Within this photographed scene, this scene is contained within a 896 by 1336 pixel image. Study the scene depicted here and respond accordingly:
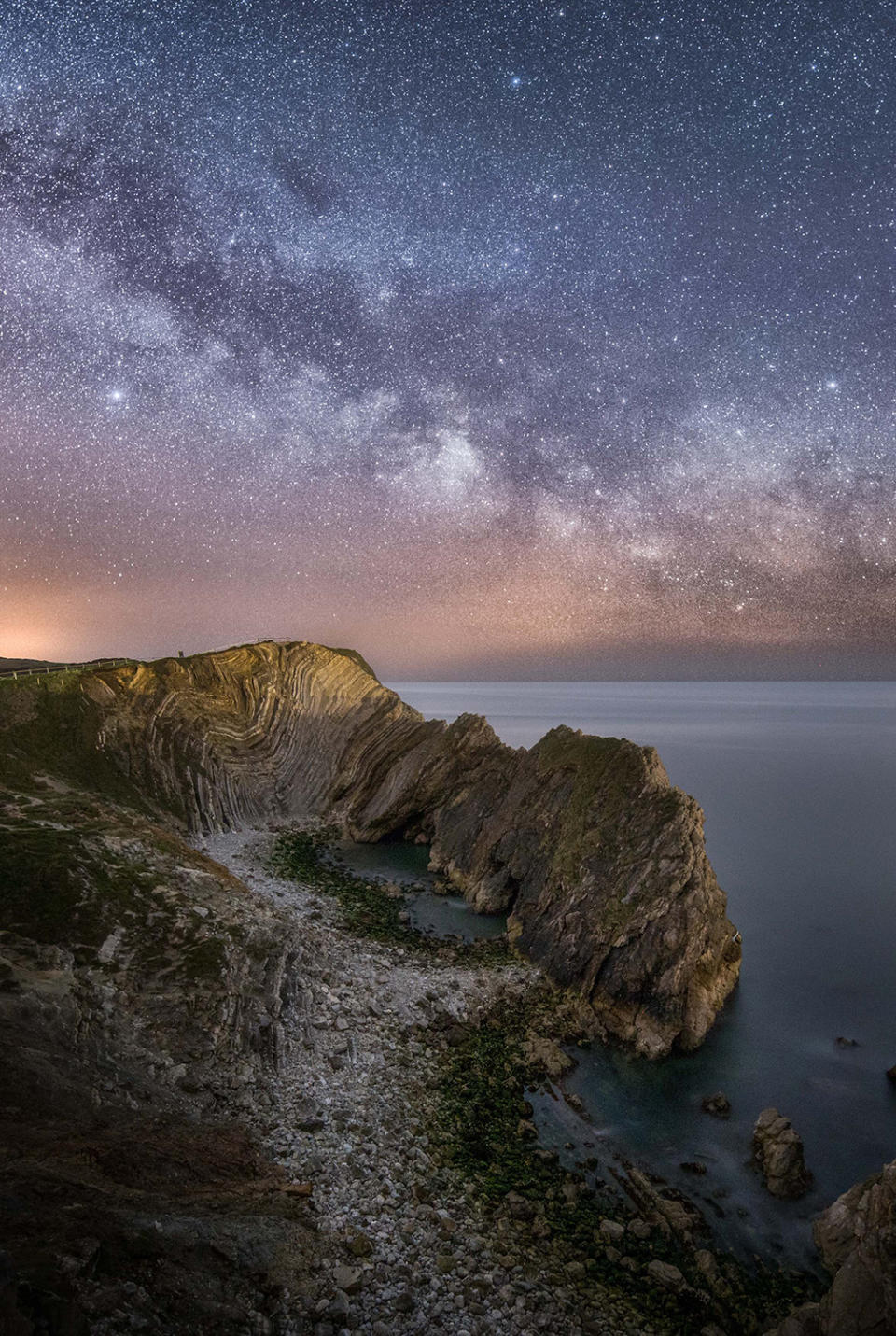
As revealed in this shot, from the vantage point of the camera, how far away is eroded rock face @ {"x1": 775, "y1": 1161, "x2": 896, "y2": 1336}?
11.2 m

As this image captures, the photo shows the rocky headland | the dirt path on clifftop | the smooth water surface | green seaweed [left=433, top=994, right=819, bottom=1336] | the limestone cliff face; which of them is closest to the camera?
the rocky headland

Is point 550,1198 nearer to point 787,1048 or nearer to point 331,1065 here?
point 331,1065

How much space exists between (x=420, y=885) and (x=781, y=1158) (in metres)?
23.7

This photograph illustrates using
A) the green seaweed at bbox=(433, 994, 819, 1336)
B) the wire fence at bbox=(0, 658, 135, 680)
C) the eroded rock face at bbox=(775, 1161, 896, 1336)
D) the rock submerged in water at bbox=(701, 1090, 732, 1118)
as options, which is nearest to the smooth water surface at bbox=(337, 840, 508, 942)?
the green seaweed at bbox=(433, 994, 819, 1336)

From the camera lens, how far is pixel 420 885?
38.2 meters

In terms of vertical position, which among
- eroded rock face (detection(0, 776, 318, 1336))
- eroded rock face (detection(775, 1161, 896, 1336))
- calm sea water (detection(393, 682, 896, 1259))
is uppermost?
eroded rock face (detection(0, 776, 318, 1336))

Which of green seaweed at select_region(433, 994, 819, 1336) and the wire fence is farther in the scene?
the wire fence

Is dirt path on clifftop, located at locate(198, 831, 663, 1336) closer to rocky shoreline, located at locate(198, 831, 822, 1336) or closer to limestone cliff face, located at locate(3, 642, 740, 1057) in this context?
rocky shoreline, located at locate(198, 831, 822, 1336)

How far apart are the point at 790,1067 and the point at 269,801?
3921 centimetres

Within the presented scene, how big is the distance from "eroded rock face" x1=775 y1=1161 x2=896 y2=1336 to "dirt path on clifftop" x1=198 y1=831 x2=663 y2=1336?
10.8ft

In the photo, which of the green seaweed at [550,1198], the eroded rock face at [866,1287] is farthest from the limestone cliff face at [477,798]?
the eroded rock face at [866,1287]

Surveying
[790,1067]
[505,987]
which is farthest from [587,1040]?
[790,1067]

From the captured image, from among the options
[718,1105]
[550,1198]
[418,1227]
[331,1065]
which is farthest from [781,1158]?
[331,1065]

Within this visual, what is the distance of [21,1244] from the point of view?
8898 millimetres
